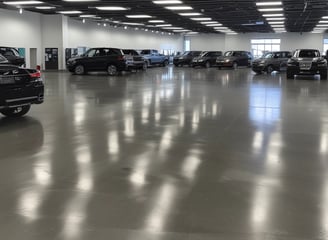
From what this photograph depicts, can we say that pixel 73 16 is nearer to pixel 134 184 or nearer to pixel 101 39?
pixel 101 39

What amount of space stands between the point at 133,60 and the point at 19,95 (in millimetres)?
18352

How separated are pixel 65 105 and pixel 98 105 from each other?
0.80 metres

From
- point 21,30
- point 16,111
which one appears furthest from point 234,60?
point 16,111

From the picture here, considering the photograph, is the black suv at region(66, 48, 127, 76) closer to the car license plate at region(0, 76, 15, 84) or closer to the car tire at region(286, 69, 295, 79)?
the car tire at region(286, 69, 295, 79)

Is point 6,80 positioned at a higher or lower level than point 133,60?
lower

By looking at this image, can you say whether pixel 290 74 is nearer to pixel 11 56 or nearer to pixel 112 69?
pixel 112 69

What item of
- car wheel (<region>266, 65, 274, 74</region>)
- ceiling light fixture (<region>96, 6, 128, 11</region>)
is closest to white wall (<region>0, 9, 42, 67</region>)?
ceiling light fixture (<region>96, 6, 128, 11</region>)

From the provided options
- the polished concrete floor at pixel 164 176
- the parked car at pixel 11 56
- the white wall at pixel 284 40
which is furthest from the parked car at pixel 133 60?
the white wall at pixel 284 40

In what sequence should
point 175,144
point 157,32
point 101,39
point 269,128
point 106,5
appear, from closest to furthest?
point 175,144 < point 269,128 < point 106,5 < point 101,39 < point 157,32

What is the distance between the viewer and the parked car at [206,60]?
34.7 m

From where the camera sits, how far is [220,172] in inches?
185

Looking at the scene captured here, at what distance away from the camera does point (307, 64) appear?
63.8 feet

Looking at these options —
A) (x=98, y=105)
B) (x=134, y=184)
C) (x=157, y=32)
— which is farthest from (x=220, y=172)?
(x=157, y=32)

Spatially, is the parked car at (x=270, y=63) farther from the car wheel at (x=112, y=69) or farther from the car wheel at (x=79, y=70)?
the car wheel at (x=79, y=70)
